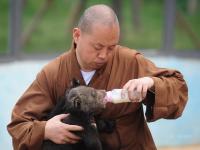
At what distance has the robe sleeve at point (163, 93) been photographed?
3.68 meters

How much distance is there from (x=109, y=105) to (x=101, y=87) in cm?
12

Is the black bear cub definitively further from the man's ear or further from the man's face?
the man's ear

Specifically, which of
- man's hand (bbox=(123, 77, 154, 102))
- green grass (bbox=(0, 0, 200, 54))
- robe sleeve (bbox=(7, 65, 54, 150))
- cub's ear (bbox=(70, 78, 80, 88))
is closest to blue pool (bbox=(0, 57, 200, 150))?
green grass (bbox=(0, 0, 200, 54))

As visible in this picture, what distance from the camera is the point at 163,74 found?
383 centimetres

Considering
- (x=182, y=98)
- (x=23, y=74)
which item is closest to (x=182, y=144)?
(x=23, y=74)

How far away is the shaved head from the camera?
3.65m

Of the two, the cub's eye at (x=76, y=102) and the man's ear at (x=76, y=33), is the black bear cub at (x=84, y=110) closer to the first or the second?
the cub's eye at (x=76, y=102)

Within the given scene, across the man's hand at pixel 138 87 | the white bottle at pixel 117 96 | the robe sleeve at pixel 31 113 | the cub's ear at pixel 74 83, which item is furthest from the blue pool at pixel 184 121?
the man's hand at pixel 138 87

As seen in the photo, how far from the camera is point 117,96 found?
3.65 m

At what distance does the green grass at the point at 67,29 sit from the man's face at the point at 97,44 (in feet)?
7.98

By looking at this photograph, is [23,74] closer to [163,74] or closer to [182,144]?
[182,144]

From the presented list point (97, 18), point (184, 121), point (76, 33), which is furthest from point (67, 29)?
point (97, 18)

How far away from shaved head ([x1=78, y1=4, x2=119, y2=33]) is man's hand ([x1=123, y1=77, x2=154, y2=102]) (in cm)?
35

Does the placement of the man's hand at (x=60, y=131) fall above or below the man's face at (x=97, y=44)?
below
